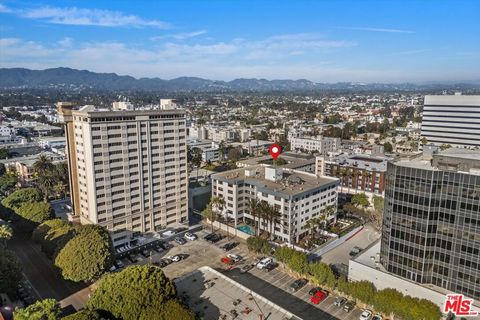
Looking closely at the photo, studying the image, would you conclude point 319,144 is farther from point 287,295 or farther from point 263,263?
point 287,295

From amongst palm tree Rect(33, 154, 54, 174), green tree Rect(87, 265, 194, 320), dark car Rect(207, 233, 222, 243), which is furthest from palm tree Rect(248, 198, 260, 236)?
palm tree Rect(33, 154, 54, 174)

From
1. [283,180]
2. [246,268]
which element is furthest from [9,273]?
[283,180]

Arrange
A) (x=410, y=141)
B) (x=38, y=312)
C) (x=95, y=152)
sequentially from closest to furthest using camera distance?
(x=38, y=312) < (x=95, y=152) < (x=410, y=141)

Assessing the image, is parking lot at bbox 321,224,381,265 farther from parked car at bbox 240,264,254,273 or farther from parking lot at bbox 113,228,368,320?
parked car at bbox 240,264,254,273

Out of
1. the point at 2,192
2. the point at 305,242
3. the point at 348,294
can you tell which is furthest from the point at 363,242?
the point at 2,192

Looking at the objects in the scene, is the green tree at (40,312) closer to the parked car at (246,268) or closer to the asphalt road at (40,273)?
the asphalt road at (40,273)

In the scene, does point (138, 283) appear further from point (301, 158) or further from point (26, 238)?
point (301, 158)
